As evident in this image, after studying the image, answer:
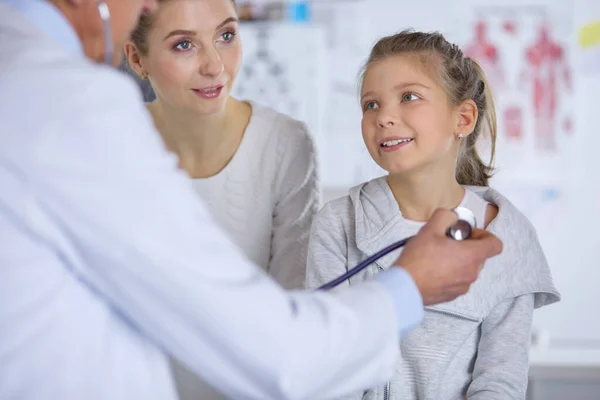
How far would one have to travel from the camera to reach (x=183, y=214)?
74 centimetres

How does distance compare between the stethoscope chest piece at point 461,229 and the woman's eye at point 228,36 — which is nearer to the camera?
the stethoscope chest piece at point 461,229

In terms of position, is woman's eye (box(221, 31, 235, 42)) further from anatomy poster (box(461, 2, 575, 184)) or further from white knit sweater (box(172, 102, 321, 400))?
anatomy poster (box(461, 2, 575, 184))

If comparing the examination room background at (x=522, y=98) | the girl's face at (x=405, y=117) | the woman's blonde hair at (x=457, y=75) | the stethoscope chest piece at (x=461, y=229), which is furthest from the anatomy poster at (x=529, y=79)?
the stethoscope chest piece at (x=461, y=229)

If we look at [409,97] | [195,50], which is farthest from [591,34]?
[195,50]

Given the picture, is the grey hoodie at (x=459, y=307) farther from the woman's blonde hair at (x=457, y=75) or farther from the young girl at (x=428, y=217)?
the woman's blonde hair at (x=457, y=75)

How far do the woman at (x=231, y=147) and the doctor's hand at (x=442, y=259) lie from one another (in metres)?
0.57

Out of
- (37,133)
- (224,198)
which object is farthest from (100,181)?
(224,198)

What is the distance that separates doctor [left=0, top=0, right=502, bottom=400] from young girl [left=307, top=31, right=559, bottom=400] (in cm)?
51

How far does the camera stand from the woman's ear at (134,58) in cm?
148

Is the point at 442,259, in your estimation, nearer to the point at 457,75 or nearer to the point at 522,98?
the point at 457,75

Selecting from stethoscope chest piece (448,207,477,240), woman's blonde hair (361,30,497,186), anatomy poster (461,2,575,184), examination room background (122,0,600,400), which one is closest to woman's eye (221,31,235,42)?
woman's blonde hair (361,30,497,186)

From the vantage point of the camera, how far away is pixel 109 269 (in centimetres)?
72

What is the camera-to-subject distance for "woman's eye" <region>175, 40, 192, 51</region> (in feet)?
4.61

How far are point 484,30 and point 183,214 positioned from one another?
220 centimetres
